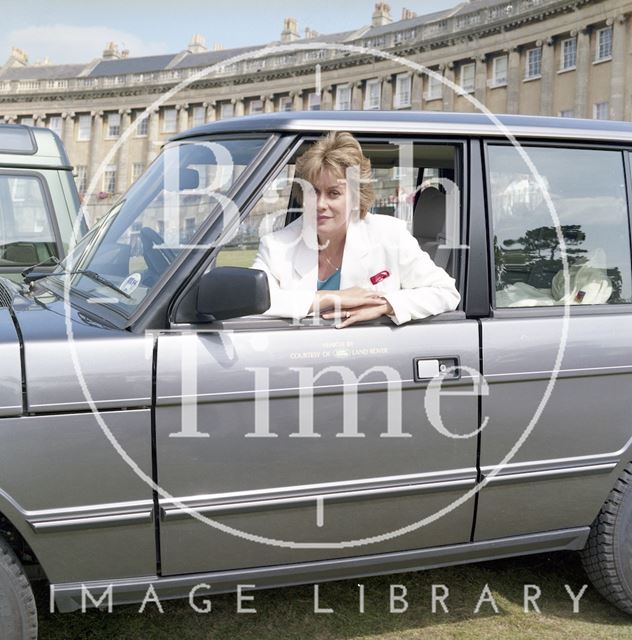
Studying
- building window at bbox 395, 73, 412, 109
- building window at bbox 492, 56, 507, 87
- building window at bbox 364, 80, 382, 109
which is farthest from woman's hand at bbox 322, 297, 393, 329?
building window at bbox 364, 80, 382, 109

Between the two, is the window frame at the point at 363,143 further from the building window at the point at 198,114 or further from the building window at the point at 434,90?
the building window at the point at 198,114

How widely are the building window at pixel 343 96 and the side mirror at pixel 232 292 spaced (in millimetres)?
74396

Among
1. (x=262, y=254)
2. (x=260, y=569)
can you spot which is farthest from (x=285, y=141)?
(x=260, y=569)

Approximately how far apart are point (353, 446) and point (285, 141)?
4.13 feet

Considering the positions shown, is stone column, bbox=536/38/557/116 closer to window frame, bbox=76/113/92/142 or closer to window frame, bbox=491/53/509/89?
window frame, bbox=491/53/509/89

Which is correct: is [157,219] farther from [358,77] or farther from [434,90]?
[358,77]

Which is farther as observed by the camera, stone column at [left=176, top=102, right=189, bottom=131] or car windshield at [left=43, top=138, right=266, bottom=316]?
stone column at [left=176, top=102, right=189, bottom=131]

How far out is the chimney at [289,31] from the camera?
92312 millimetres

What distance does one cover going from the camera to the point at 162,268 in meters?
3.15

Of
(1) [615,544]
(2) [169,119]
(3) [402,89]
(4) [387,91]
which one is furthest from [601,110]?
(2) [169,119]

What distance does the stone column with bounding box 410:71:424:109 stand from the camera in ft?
217

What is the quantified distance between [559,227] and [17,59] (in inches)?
4369

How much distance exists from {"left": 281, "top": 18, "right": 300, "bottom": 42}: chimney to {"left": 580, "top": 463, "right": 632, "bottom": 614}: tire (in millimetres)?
94378

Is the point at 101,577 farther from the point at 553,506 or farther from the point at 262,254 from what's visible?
the point at 553,506
